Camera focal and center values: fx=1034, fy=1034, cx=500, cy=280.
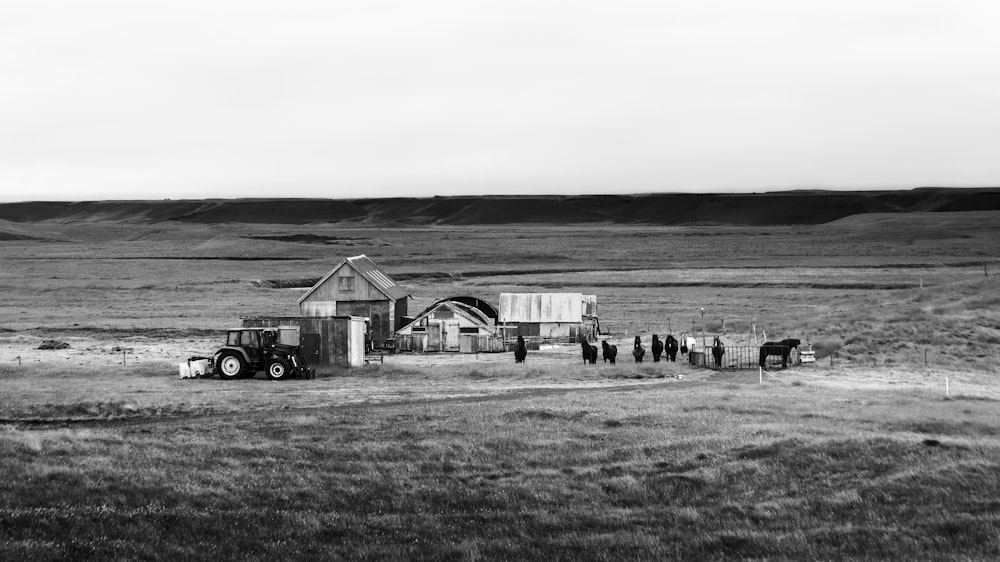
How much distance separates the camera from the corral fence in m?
44.6

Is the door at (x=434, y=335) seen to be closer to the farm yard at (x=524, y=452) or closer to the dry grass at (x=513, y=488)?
the farm yard at (x=524, y=452)

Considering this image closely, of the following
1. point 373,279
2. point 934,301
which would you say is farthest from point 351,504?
point 934,301

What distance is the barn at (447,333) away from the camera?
184 ft

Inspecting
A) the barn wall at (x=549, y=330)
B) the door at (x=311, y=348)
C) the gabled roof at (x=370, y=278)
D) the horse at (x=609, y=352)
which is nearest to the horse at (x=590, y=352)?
the horse at (x=609, y=352)

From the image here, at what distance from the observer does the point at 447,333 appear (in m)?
56.2

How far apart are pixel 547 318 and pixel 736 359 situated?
52.8ft

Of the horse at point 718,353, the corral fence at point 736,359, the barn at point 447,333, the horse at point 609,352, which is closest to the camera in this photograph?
the horse at point 718,353

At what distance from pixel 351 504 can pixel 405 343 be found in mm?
38055

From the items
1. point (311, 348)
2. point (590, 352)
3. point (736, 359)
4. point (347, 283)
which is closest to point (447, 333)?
point (347, 283)

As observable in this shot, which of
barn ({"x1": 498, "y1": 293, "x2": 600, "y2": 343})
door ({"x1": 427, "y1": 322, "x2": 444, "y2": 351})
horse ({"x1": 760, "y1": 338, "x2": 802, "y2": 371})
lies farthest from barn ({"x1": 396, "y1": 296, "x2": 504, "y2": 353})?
horse ({"x1": 760, "y1": 338, "x2": 802, "y2": 371})

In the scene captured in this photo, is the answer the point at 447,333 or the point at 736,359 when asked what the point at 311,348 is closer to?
the point at 447,333

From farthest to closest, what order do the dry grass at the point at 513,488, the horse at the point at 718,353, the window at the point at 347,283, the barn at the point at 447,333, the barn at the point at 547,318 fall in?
1. the window at the point at 347,283
2. the barn at the point at 547,318
3. the barn at the point at 447,333
4. the horse at the point at 718,353
5. the dry grass at the point at 513,488

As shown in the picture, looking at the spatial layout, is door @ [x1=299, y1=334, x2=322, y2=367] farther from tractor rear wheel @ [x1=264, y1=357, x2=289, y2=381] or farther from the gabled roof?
the gabled roof

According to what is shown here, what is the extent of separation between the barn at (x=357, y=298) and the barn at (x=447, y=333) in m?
3.21
